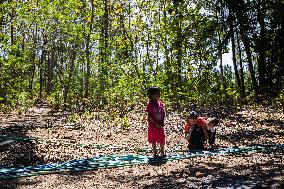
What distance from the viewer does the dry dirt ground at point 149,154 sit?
5711 mm

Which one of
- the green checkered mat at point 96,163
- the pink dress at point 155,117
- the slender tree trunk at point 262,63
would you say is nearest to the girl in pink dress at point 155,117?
the pink dress at point 155,117

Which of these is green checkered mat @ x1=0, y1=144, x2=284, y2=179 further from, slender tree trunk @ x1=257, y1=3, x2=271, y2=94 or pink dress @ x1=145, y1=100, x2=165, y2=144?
slender tree trunk @ x1=257, y1=3, x2=271, y2=94

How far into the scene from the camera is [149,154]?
332 inches

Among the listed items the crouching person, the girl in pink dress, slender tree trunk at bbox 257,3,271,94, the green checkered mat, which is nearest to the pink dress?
the girl in pink dress

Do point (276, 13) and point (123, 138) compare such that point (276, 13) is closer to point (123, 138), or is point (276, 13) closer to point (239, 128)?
point (239, 128)

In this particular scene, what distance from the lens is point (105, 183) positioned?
6094 mm

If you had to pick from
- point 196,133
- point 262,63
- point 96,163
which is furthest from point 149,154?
point 262,63

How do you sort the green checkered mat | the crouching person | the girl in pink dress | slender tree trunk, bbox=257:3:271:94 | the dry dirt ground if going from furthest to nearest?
slender tree trunk, bbox=257:3:271:94, the crouching person, the girl in pink dress, the green checkered mat, the dry dirt ground

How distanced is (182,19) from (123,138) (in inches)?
293

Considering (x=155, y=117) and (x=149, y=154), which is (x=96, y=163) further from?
(x=149, y=154)

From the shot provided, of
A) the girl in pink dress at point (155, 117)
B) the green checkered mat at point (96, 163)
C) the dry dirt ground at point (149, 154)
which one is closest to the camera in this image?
the dry dirt ground at point (149, 154)

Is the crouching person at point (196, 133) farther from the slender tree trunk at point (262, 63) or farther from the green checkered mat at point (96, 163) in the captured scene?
the slender tree trunk at point (262, 63)

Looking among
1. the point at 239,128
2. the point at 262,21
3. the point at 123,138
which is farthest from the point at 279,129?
the point at 262,21

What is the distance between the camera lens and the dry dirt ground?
571cm
